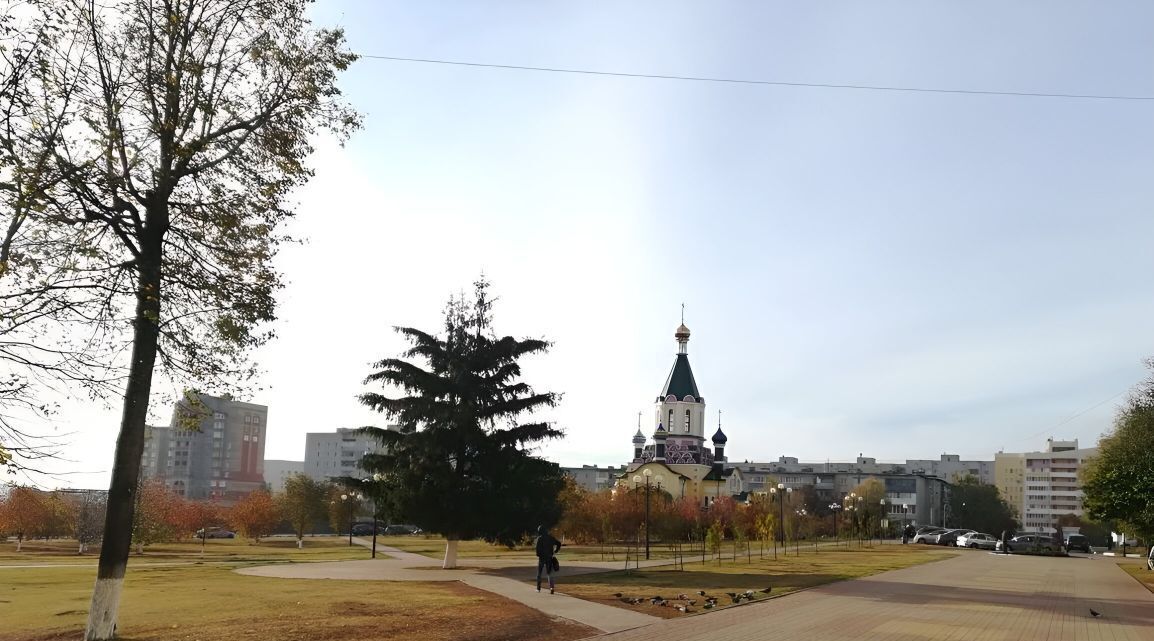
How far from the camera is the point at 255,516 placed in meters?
61.7

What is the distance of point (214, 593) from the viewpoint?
2081 cm

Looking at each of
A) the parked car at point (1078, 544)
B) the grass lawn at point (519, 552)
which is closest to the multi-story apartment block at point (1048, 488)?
the parked car at point (1078, 544)

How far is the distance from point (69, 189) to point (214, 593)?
11.9 m

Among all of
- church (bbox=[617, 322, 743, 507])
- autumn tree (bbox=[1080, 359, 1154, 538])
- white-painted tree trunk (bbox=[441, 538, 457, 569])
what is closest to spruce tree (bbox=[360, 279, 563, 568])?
white-painted tree trunk (bbox=[441, 538, 457, 569])

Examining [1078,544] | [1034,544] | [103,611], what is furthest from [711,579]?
[1078,544]

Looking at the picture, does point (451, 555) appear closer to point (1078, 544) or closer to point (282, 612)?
point (282, 612)

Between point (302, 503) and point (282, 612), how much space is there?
4813cm

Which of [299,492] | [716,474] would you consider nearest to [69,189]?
[299,492]

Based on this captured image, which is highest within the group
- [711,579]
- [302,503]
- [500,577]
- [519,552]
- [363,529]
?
[711,579]

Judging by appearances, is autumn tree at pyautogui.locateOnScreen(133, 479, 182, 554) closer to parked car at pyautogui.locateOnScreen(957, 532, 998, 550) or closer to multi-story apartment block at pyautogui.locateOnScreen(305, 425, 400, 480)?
parked car at pyautogui.locateOnScreen(957, 532, 998, 550)

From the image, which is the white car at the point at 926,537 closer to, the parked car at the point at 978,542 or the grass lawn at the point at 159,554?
the parked car at the point at 978,542

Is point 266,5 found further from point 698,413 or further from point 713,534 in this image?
point 698,413

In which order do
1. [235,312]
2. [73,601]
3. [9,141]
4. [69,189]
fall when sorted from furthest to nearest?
[73,601] → [235,312] → [69,189] → [9,141]

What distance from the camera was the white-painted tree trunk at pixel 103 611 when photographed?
44.7 ft
